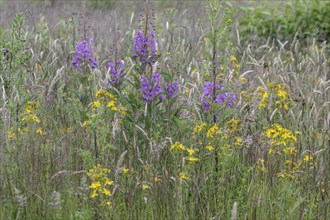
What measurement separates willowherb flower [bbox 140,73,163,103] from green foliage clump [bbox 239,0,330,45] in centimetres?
432

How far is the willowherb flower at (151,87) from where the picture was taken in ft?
13.2

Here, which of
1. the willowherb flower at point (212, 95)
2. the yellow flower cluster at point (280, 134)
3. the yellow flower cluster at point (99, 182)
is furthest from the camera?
the willowherb flower at point (212, 95)

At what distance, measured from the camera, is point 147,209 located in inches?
140

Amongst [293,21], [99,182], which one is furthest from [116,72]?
[293,21]

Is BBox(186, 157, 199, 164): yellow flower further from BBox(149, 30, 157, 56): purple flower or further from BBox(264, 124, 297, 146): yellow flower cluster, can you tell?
BBox(149, 30, 157, 56): purple flower

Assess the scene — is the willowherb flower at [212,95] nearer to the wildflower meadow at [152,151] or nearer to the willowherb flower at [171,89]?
the wildflower meadow at [152,151]

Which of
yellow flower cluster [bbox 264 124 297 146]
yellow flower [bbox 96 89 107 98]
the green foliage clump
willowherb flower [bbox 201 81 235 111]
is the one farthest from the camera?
Result: the green foliage clump

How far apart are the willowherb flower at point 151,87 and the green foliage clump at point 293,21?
4.32 meters

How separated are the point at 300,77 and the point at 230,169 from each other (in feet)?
6.19

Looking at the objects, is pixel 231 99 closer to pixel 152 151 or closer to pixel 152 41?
pixel 152 41

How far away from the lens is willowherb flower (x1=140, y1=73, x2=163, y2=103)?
13.2ft

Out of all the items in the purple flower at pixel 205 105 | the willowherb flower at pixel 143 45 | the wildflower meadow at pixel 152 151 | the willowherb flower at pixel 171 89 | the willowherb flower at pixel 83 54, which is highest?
the willowherb flower at pixel 143 45

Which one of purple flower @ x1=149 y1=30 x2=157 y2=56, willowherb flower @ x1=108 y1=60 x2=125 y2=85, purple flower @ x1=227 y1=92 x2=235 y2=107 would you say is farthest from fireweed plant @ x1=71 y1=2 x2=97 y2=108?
purple flower @ x1=227 y1=92 x2=235 y2=107

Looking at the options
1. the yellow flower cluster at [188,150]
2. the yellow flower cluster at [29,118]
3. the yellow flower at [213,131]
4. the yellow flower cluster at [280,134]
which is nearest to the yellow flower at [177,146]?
the yellow flower cluster at [188,150]
